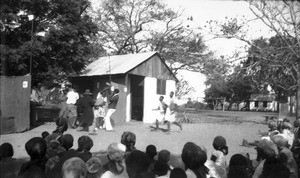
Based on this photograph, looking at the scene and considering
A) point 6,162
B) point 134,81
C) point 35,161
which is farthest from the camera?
point 134,81

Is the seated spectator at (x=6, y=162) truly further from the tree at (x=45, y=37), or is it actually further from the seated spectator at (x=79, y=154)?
the tree at (x=45, y=37)

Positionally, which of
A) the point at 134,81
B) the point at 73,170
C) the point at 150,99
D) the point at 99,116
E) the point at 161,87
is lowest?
the point at 99,116

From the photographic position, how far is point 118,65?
787 inches

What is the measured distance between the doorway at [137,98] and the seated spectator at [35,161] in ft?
51.8

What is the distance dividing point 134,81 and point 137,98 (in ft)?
4.70

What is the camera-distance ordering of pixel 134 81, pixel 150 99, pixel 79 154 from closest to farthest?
pixel 79 154 < pixel 150 99 < pixel 134 81

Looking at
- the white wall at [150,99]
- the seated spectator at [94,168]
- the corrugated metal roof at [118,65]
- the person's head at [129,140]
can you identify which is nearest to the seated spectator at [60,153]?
the seated spectator at [94,168]

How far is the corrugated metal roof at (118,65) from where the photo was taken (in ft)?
60.5

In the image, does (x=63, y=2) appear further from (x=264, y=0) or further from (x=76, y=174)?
(x=76, y=174)

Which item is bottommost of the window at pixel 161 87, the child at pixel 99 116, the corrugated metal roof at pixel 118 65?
the child at pixel 99 116

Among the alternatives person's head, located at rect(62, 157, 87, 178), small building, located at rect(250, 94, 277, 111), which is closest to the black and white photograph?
person's head, located at rect(62, 157, 87, 178)

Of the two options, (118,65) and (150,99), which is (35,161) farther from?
(118,65)

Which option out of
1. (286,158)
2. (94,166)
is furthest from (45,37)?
(286,158)

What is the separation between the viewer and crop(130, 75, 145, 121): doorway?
Result: 1964 cm
